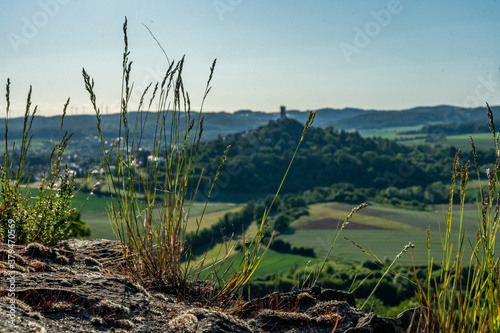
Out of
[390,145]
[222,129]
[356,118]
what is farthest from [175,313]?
[356,118]

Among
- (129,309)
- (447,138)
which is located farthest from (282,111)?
(129,309)

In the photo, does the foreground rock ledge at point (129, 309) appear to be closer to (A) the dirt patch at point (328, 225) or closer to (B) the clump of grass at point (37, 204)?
(B) the clump of grass at point (37, 204)

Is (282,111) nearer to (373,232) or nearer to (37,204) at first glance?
(373,232)

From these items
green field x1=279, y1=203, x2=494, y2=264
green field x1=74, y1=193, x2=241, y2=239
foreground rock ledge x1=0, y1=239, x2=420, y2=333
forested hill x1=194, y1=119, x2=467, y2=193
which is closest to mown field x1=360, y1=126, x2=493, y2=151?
forested hill x1=194, y1=119, x2=467, y2=193

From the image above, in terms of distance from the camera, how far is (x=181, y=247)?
2.74 m

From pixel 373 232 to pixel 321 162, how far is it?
32521 millimetres

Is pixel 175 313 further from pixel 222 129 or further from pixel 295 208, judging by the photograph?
pixel 222 129

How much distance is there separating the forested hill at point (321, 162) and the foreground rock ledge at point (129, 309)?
75.9 m

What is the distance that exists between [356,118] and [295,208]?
94.4 m

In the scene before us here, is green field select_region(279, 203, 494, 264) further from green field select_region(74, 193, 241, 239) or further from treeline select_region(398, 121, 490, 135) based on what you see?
treeline select_region(398, 121, 490, 135)

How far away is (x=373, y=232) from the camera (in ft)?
179

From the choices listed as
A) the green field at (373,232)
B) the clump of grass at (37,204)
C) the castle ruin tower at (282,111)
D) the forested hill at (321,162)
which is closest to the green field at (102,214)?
the forested hill at (321,162)

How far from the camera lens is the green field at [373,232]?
49.5 metres

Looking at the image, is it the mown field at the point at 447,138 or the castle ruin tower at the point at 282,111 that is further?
the castle ruin tower at the point at 282,111
